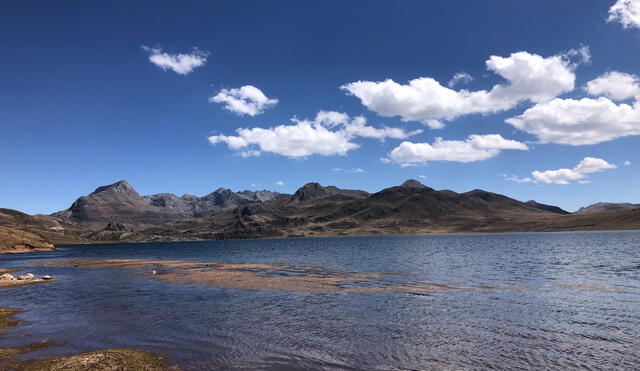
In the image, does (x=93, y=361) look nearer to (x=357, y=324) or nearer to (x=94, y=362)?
(x=94, y=362)

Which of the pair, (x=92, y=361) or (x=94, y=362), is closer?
(x=94, y=362)

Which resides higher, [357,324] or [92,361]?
[92,361]

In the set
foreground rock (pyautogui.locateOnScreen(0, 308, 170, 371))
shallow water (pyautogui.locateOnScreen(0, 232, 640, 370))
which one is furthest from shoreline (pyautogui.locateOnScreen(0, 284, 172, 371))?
shallow water (pyautogui.locateOnScreen(0, 232, 640, 370))

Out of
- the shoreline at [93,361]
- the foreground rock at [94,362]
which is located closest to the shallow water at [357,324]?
the shoreline at [93,361]

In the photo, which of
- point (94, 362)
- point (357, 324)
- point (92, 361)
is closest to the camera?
point (94, 362)

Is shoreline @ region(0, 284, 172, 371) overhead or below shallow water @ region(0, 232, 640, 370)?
overhead

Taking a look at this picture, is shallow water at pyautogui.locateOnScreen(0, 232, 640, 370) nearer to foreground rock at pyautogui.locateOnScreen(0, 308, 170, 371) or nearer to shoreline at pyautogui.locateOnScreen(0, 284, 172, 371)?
shoreline at pyautogui.locateOnScreen(0, 284, 172, 371)

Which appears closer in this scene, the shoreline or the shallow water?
the shoreline

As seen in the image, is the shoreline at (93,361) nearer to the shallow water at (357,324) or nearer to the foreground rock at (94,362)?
the foreground rock at (94,362)

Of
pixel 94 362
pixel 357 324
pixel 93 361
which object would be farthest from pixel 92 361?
pixel 357 324

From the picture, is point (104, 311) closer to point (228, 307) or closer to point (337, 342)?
point (228, 307)

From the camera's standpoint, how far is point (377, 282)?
6334cm

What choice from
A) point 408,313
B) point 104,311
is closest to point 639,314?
point 408,313

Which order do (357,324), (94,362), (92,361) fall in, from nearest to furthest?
(94,362) < (92,361) < (357,324)
